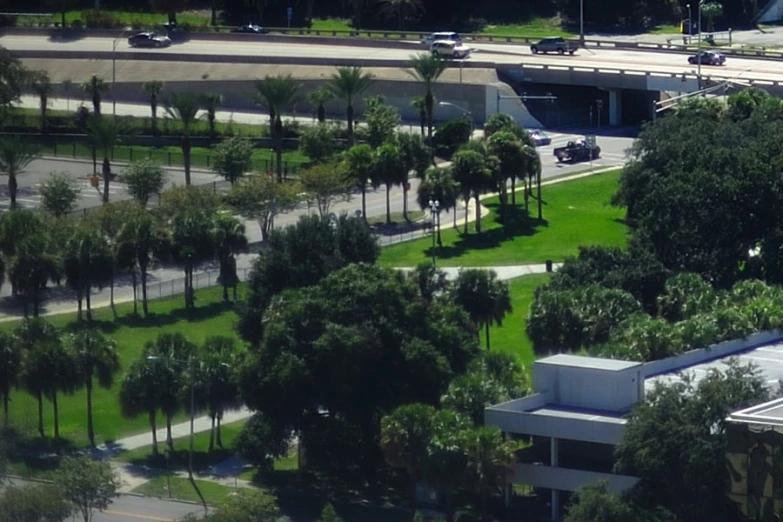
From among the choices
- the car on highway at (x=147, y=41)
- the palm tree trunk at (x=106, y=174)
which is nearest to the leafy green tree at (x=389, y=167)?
the palm tree trunk at (x=106, y=174)

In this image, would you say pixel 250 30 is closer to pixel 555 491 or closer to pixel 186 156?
pixel 186 156

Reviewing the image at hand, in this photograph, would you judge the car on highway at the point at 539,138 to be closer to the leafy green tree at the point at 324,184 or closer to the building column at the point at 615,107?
the building column at the point at 615,107

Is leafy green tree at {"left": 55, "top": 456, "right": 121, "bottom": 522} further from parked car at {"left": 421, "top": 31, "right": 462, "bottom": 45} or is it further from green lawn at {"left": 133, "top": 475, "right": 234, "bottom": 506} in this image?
parked car at {"left": 421, "top": 31, "right": 462, "bottom": 45}

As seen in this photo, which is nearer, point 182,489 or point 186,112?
point 182,489

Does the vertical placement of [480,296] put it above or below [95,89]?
below

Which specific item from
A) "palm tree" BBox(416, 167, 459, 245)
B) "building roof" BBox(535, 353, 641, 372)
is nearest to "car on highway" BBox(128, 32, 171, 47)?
"palm tree" BBox(416, 167, 459, 245)

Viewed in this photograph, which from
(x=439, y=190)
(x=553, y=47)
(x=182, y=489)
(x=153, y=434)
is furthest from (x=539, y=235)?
(x=182, y=489)
